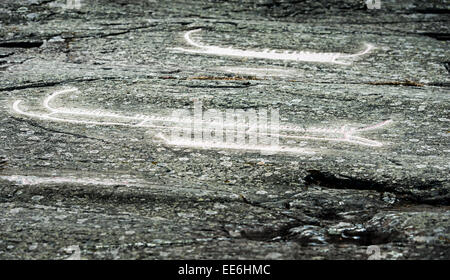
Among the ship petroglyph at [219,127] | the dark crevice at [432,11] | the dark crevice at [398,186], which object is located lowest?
the dark crevice at [398,186]

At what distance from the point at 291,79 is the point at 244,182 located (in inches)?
74.6

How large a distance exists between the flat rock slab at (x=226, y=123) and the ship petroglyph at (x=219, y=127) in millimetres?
19

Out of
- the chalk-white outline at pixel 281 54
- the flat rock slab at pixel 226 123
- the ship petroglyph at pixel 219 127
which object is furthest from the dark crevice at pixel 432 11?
the ship petroglyph at pixel 219 127

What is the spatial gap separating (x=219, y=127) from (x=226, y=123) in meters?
0.09

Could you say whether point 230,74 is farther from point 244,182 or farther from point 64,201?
point 64,201

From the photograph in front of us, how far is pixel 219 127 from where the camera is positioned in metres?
3.96

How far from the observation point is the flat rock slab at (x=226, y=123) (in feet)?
8.80

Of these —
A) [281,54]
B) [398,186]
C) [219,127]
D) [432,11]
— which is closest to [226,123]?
[219,127]

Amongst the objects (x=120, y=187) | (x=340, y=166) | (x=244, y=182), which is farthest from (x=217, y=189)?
(x=340, y=166)

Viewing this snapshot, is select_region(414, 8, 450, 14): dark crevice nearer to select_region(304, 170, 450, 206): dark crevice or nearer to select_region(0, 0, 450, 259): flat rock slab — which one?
select_region(0, 0, 450, 259): flat rock slab

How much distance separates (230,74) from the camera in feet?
16.1

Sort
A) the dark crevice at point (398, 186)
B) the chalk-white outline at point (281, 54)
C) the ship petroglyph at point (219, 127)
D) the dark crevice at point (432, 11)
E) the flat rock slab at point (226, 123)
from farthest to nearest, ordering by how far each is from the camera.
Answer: the dark crevice at point (432, 11) < the chalk-white outline at point (281, 54) < the ship petroglyph at point (219, 127) < the dark crevice at point (398, 186) < the flat rock slab at point (226, 123)

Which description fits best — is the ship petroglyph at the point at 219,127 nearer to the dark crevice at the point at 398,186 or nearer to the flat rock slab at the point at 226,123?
the flat rock slab at the point at 226,123
